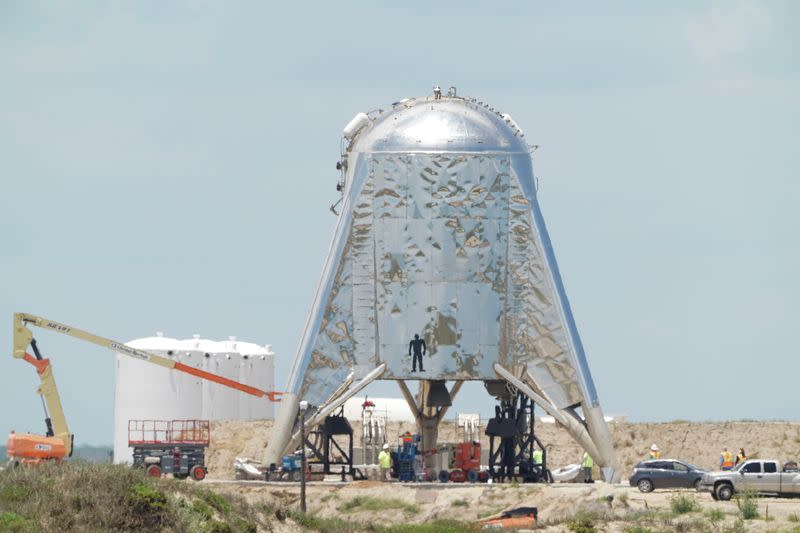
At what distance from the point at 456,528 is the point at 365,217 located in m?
18.3

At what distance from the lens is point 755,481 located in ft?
198

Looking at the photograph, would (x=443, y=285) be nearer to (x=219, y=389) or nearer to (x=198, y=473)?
(x=198, y=473)

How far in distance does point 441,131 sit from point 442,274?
5.39 metres

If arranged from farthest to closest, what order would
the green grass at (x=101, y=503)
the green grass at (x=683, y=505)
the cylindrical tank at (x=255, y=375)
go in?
the cylindrical tank at (x=255, y=375), the green grass at (x=683, y=505), the green grass at (x=101, y=503)

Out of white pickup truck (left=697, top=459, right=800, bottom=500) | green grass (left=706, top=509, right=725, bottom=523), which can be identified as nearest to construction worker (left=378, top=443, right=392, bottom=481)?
white pickup truck (left=697, top=459, right=800, bottom=500)

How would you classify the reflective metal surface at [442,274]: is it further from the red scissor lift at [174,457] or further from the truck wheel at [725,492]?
the truck wheel at [725,492]

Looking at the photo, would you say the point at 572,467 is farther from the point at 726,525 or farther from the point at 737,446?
the point at 726,525

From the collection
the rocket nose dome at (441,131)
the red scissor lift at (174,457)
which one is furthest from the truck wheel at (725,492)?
the red scissor lift at (174,457)

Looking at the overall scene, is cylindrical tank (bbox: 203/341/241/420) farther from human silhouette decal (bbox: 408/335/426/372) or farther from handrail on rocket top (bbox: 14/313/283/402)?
human silhouette decal (bbox: 408/335/426/372)

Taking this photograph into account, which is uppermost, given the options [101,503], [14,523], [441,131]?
[441,131]

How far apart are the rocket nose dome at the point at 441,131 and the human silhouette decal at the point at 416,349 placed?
7156 millimetres

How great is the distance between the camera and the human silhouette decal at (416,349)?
70438 millimetres

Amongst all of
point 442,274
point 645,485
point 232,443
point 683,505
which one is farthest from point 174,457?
point 683,505

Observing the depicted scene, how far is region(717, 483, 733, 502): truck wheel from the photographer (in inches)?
2362
